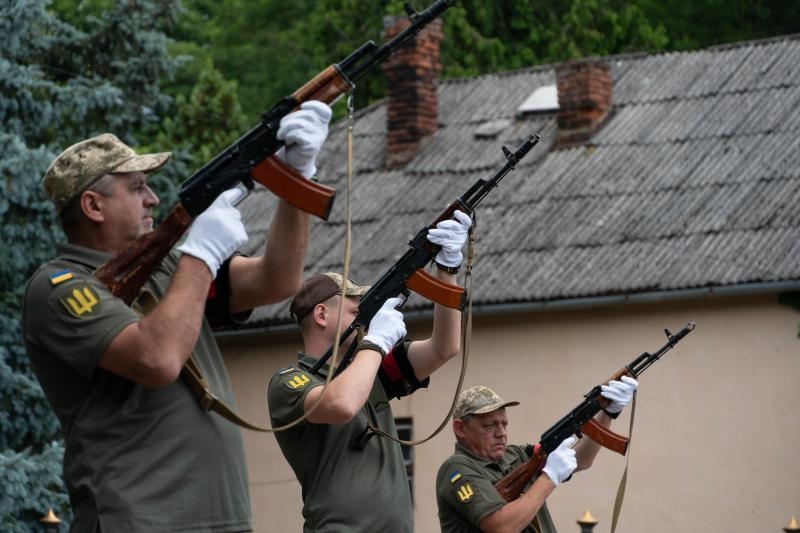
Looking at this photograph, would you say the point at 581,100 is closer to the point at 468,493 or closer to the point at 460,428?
the point at 460,428

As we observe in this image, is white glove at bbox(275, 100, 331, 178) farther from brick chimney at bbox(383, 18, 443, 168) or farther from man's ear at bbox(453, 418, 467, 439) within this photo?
brick chimney at bbox(383, 18, 443, 168)

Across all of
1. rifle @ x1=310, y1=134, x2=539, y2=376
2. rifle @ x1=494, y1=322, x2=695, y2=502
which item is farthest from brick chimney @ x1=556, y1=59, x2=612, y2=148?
rifle @ x1=310, y1=134, x2=539, y2=376

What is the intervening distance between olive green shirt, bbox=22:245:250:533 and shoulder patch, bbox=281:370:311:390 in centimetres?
156

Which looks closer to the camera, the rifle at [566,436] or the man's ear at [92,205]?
the man's ear at [92,205]

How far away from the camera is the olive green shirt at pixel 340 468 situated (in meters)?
6.59

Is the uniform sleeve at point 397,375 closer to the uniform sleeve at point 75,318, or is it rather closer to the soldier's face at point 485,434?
the soldier's face at point 485,434

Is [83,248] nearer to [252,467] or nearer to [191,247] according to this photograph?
[191,247]

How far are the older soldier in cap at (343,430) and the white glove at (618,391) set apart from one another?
93.4 inches

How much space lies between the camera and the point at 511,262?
18.3 m

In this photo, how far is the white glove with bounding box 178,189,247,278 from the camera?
4.87 metres

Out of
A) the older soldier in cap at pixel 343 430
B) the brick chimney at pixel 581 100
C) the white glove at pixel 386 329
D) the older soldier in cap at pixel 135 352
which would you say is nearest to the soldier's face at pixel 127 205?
the older soldier in cap at pixel 135 352

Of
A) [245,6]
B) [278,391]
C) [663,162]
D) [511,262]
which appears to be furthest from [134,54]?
[245,6]

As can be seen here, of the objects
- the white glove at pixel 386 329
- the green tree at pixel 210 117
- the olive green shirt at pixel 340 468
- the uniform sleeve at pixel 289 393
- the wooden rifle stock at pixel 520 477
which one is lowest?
the green tree at pixel 210 117

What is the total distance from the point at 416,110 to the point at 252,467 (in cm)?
506
